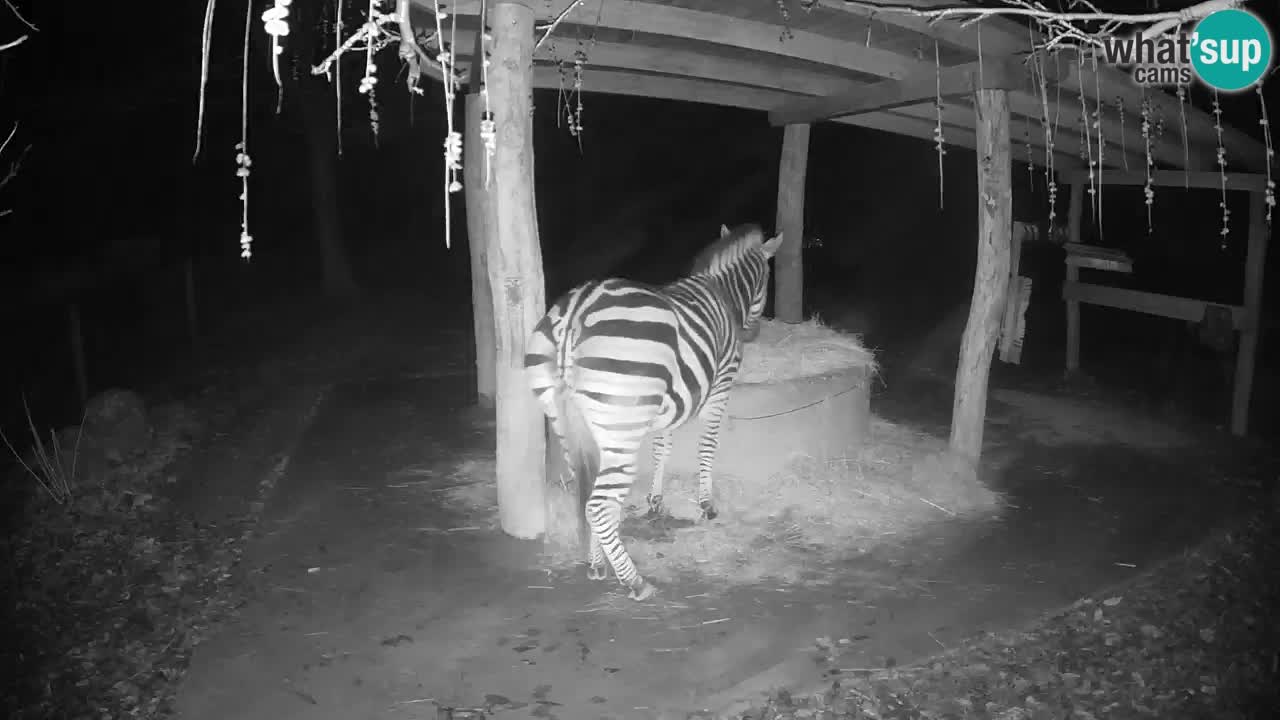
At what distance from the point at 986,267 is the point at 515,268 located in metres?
3.62

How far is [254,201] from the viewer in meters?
26.2

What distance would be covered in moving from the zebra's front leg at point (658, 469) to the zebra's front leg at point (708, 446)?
24 cm

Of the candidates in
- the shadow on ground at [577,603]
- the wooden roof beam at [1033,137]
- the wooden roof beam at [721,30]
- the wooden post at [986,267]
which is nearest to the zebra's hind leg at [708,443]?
the shadow on ground at [577,603]

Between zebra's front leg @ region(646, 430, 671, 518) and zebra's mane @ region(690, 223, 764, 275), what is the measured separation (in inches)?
50.7

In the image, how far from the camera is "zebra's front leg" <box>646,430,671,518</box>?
627 centimetres

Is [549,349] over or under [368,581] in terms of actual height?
over

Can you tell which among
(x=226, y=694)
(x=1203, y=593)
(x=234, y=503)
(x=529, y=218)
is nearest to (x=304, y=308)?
(x=234, y=503)

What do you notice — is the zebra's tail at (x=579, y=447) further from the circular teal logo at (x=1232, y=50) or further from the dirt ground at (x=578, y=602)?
the circular teal logo at (x=1232, y=50)

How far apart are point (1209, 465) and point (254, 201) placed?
993 inches

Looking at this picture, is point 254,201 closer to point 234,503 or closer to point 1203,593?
point 234,503

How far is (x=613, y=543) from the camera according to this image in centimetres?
496

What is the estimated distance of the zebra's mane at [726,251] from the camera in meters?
6.80

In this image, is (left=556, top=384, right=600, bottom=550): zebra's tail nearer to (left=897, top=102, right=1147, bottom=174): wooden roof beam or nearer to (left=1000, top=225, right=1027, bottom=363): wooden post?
(left=897, top=102, right=1147, bottom=174): wooden roof beam

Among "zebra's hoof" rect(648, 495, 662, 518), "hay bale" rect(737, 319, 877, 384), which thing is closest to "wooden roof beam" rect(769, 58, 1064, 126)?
"hay bale" rect(737, 319, 877, 384)
